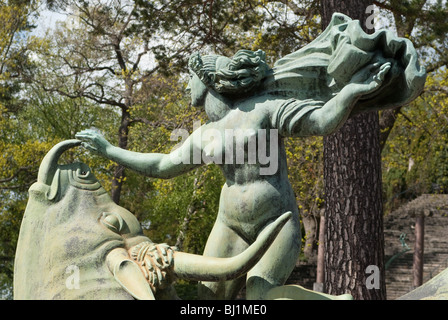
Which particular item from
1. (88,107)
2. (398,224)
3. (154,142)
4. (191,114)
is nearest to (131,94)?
(154,142)

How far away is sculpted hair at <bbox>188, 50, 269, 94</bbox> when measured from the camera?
12.2ft

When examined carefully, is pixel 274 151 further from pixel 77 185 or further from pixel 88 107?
pixel 88 107

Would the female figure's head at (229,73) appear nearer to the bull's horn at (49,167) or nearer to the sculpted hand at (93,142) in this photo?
the sculpted hand at (93,142)

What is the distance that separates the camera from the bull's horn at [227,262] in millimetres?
3316

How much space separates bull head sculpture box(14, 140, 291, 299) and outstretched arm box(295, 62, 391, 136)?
0.97m

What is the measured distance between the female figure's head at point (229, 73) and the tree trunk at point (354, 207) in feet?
12.0

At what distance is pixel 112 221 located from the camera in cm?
379

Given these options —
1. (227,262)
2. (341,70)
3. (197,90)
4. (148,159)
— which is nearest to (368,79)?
(341,70)

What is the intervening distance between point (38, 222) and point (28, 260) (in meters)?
0.24

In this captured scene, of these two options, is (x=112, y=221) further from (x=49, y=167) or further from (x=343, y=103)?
(x=343, y=103)

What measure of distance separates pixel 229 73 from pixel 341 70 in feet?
2.23
